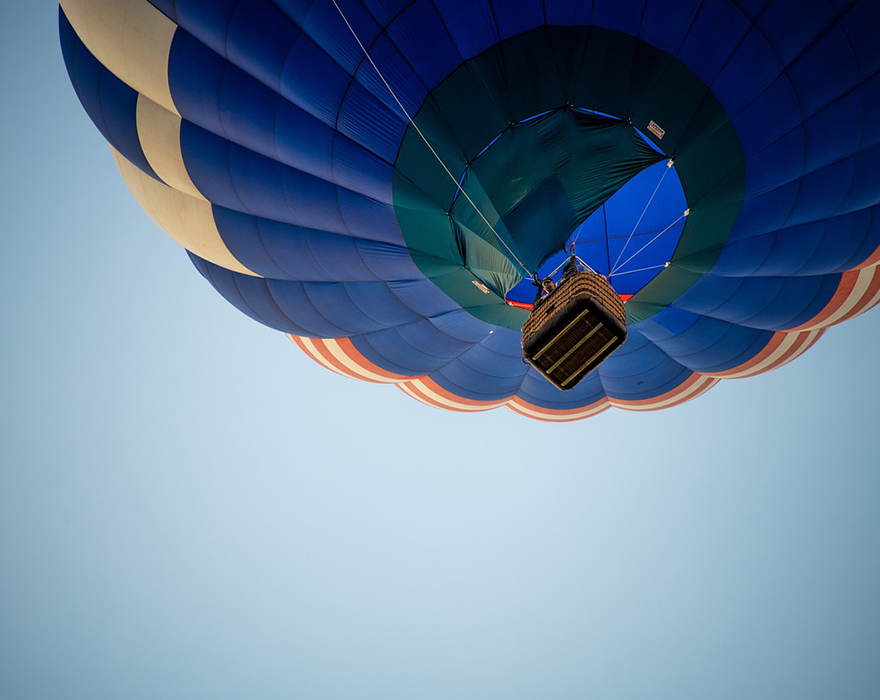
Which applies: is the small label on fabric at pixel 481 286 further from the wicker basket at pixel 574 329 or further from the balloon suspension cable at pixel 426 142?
the wicker basket at pixel 574 329

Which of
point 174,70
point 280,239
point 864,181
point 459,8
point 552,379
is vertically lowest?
point 552,379

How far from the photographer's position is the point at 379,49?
3.39 meters

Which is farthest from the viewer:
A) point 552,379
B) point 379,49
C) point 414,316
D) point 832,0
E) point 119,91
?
point 414,316

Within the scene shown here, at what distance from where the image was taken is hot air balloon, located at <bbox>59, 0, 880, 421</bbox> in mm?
3355

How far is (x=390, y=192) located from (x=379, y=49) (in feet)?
2.27

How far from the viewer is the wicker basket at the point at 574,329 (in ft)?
11.3

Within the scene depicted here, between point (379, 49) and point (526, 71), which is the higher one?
point (526, 71)

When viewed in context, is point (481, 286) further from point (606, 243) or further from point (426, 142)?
point (606, 243)

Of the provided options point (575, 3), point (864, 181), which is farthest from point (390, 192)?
point (864, 181)

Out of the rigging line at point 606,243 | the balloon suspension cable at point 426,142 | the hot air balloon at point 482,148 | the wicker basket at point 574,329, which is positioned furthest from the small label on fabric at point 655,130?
the rigging line at point 606,243

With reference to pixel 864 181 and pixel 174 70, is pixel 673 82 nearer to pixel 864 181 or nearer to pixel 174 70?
pixel 864 181

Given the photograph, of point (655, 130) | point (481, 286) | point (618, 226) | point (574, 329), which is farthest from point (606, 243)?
point (574, 329)

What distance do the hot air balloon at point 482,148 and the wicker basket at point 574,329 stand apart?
600mm

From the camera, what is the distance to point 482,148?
3.71 metres
